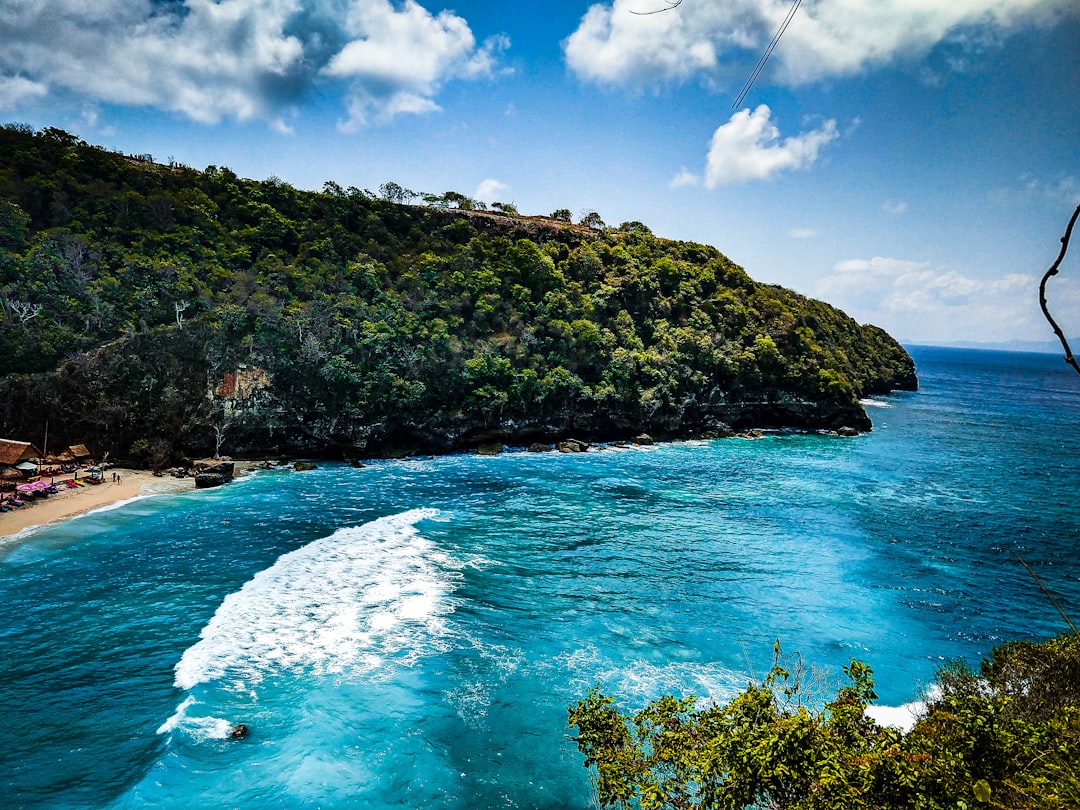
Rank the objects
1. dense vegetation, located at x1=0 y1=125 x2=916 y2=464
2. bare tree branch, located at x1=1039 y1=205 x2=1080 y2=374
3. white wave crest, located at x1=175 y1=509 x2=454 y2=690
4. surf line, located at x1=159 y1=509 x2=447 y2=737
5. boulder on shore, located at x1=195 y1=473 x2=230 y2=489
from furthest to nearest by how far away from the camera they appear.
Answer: dense vegetation, located at x1=0 y1=125 x2=916 y2=464 < boulder on shore, located at x1=195 y1=473 x2=230 y2=489 < white wave crest, located at x1=175 y1=509 x2=454 y2=690 < surf line, located at x1=159 y1=509 x2=447 y2=737 < bare tree branch, located at x1=1039 y1=205 x2=1080 y2=374

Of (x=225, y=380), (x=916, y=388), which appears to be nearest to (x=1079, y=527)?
(x=225, y=380)

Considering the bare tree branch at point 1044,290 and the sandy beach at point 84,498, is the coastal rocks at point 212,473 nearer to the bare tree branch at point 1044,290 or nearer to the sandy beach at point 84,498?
the sandy beach at point 84,498

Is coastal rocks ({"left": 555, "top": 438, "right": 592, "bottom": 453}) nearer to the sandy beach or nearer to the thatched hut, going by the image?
the sandy beach

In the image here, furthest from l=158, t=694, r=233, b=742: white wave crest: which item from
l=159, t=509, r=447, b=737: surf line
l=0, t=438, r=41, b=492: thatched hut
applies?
l=0, t=438, r=41, b=492: thatched hut

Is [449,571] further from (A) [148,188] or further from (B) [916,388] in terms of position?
(B) [916,388]

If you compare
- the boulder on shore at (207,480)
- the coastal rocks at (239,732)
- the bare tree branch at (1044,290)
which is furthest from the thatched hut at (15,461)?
the bare tree branch at (1044,290)

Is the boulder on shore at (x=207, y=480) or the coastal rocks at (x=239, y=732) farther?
the boulder on shore at (x=207, y=480)

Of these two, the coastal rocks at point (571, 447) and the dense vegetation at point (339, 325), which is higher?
the dense vegetation at point (339, 325)

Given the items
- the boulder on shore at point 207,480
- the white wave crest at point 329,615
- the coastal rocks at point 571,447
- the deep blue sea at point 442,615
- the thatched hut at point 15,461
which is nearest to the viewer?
the deep blue sea at point 442,615
